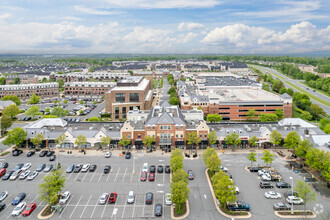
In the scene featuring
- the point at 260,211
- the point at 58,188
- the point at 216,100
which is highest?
the point at 216,100

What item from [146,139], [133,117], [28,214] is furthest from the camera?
[133,117]

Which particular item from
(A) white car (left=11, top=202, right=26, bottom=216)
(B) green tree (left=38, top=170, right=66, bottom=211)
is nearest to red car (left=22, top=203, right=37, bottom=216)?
(A) white car (left=11, top=202, right=26, bottom=216)

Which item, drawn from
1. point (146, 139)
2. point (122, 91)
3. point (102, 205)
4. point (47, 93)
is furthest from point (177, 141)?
point (47, 93)

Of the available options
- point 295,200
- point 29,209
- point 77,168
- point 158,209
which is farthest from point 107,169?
point 295,200

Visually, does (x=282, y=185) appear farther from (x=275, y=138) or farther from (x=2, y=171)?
(x=2, y=171)

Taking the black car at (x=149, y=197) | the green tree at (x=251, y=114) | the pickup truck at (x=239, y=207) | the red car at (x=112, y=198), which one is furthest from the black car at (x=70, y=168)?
the green tree at (x=251, y=114)

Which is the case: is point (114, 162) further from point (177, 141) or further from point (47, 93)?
point (47, 93)

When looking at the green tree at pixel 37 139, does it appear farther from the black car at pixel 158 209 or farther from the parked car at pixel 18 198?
the black car at pixel 158 209

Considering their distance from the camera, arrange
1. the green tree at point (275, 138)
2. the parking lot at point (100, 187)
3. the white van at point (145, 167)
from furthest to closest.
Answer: the green tree at point (275, 138), the white van at point (145, 167), the parking lot at point (100, 187)
